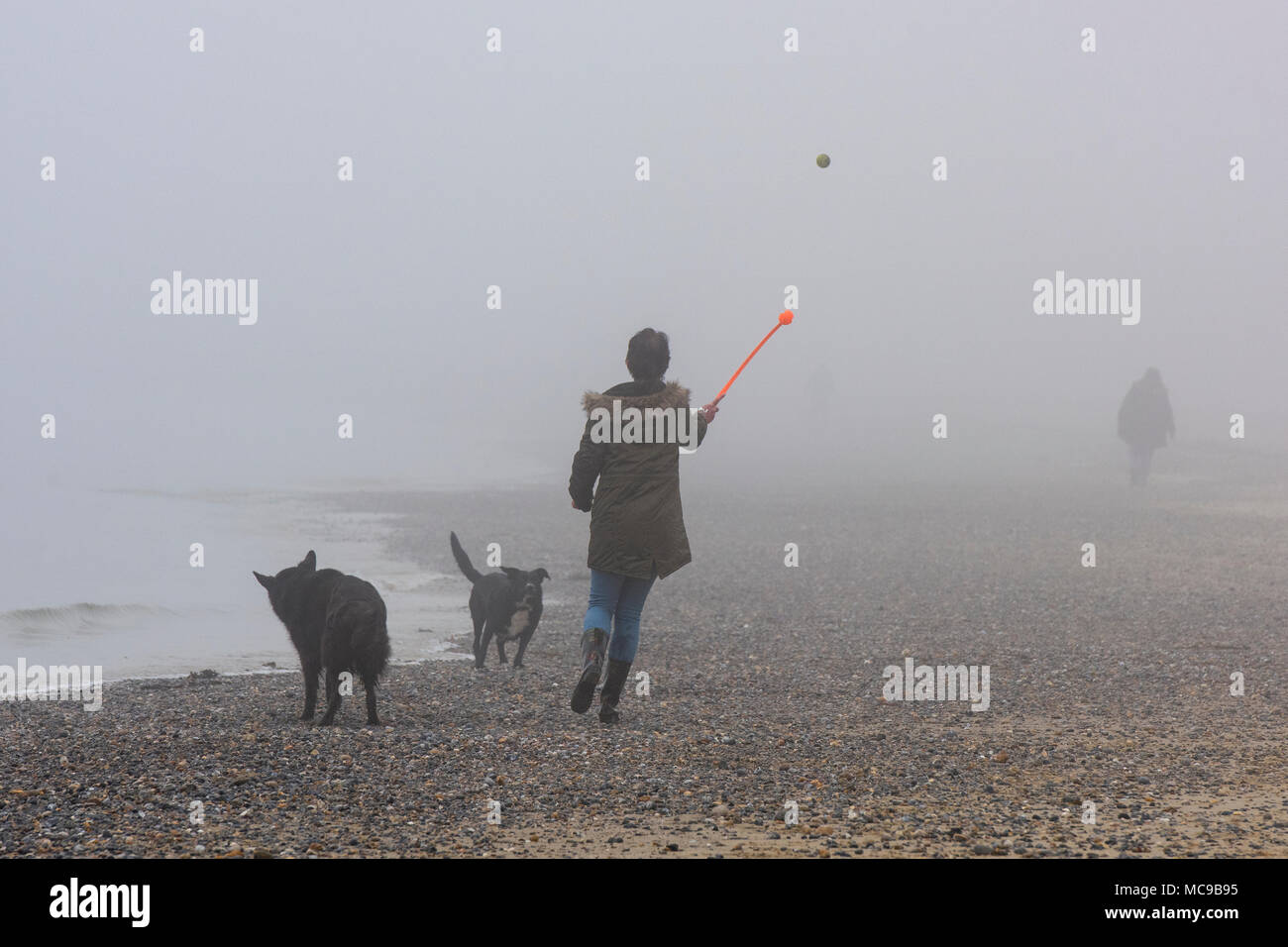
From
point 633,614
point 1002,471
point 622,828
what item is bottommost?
point 622,828

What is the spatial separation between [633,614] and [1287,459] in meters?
44.0

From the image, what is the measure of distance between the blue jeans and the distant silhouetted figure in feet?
86.2

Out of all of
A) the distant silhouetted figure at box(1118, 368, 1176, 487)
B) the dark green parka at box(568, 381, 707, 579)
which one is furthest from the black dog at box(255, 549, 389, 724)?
the distant silhouetted figure at box(1118, 368, 1176, 487)

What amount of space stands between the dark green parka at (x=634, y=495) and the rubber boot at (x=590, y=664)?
16.6 inches

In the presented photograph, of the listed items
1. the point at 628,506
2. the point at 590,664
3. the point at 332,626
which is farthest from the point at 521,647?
the point at 628,506

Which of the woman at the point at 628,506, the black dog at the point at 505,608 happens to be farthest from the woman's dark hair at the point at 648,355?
the black dog at the point at 505,608

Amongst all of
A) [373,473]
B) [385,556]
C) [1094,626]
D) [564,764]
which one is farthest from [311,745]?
[373,473]

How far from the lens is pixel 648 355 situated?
739cm

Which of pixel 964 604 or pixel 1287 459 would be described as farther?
pixel 1287 459

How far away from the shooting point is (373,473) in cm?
4459

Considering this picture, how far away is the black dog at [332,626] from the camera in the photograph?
24.9ft

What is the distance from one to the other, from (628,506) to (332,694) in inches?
92.5
